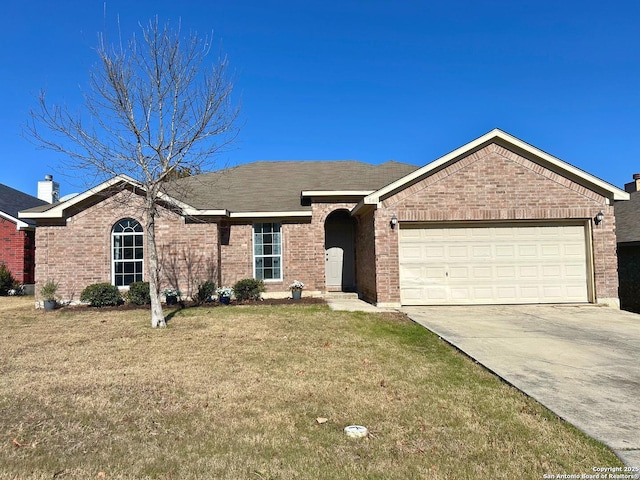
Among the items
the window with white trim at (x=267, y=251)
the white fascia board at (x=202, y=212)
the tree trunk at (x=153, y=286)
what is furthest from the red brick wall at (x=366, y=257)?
the tree trunk at (x=153, y=286)

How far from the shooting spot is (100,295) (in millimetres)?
12633

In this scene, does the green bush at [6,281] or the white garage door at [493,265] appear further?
the green bush at [6,281]

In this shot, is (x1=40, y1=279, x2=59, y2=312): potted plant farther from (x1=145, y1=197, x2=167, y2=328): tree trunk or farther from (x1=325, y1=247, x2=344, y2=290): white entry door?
(x1=325, y1=247, x2=344, y2=290): white entry door

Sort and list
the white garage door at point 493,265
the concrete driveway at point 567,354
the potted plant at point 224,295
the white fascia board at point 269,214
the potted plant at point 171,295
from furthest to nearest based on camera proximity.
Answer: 1. the white fascia board at point 269,214
2. the potted plant at point 224,295
3. the potted plant at point 171,295
4. the white garage door at point 493,265
5. the concrete driveway at point 567,354

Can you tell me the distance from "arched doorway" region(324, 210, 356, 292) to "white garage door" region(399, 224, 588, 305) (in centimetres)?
476

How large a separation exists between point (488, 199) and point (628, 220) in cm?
734

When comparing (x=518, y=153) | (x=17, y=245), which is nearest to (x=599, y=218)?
(x=518, y=153)

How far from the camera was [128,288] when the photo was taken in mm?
13516

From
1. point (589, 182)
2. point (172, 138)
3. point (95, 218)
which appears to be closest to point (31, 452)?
point (172, 138)

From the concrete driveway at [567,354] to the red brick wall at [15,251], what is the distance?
60.3 feet

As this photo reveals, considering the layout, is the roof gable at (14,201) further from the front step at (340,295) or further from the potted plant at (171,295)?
the front step at (340,295)

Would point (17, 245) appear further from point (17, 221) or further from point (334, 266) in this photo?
point (334, 266)

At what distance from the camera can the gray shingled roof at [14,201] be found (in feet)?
66.0

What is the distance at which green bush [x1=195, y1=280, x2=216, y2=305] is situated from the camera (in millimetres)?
13281
